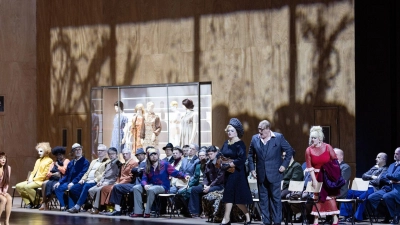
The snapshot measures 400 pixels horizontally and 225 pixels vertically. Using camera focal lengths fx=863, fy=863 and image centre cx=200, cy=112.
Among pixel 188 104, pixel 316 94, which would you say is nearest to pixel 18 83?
pixel 188 104

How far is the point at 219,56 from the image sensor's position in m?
16.8

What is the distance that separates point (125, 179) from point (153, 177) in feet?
2.58

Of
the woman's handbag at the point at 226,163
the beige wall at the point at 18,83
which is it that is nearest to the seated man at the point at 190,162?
the woman's handbag at the point at 226,163

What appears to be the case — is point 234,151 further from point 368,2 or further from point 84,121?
point 84,121

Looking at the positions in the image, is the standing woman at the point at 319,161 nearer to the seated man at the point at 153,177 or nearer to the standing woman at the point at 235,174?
the standing woman at the point at 235,174

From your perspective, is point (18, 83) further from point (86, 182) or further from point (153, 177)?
point (153, 177)

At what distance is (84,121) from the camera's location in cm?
1905

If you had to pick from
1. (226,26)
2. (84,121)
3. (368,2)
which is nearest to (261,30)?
(226,26)

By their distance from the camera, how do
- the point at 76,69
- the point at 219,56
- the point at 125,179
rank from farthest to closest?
the point at 76,69
the point at 219,56
the point at 125,179

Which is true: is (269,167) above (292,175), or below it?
above

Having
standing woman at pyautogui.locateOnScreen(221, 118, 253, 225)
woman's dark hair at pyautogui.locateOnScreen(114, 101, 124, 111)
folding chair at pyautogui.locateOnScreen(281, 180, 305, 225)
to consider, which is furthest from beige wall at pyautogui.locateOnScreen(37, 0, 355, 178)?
standing woman at pyautogui.locateOnScreen(221, 118, 253, 225)

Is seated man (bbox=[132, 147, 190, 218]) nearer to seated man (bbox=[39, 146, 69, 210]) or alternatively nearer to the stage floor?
the stage floor

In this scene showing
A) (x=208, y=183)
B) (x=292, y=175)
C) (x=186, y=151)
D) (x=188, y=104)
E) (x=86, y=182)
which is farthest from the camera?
(x=188, y=104)

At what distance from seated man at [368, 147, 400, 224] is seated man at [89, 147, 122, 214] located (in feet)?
15.8
